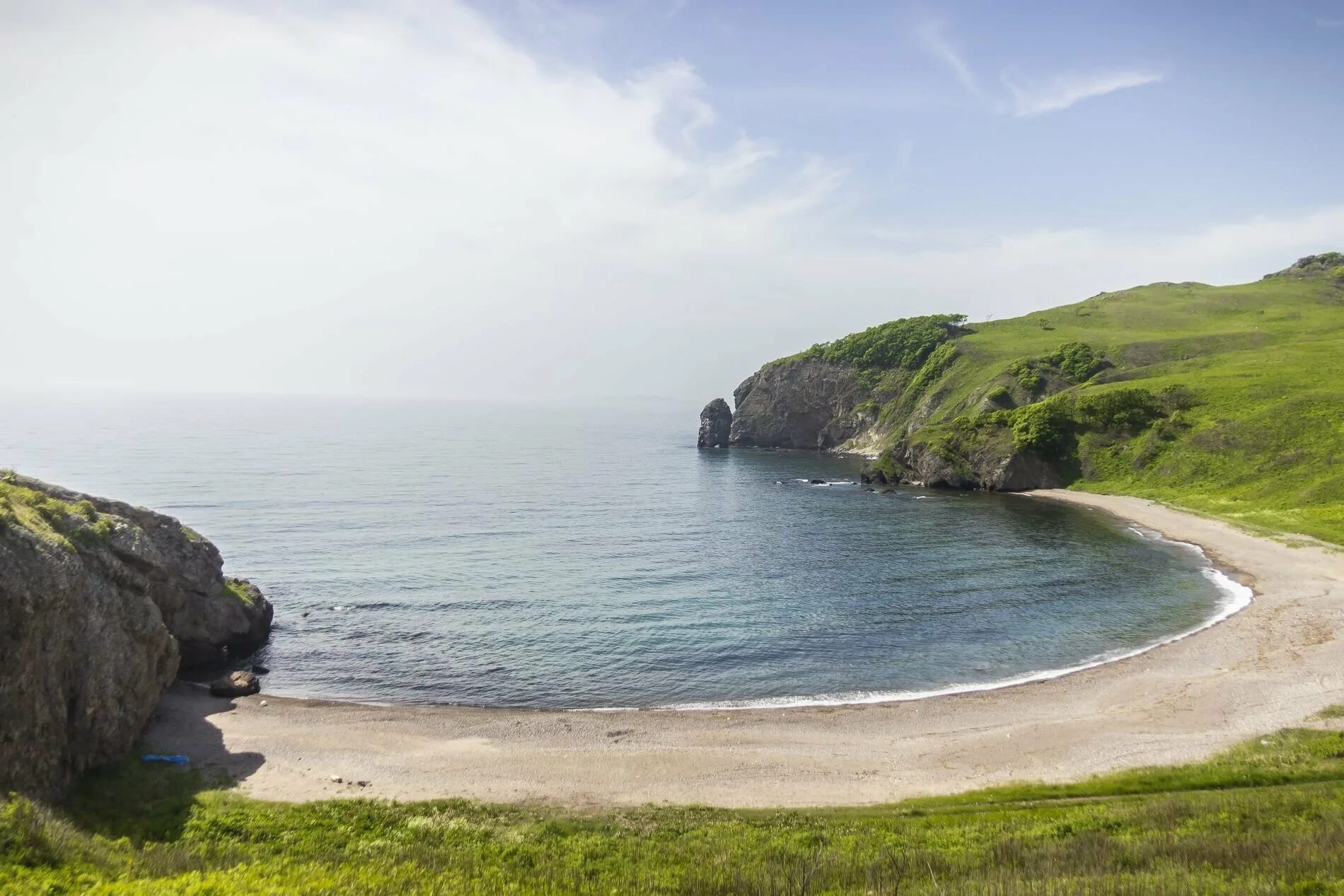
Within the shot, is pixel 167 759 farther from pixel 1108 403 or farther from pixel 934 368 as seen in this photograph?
pixel 934 368

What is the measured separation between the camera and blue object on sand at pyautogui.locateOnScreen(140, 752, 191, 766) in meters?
31.3

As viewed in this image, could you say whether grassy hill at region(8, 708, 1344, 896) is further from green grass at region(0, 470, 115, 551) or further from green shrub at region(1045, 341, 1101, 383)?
green shrub at region(1045, 341, 1101, 383)

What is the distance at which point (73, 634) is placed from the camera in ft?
97.5

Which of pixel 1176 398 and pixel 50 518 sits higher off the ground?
pixel 1176 398

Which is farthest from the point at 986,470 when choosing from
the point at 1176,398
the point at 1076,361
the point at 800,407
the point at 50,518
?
the point at 50,518

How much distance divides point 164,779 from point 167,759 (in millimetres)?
2190

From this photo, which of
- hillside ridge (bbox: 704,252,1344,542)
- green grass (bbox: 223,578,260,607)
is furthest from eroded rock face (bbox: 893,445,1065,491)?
green grass (bbox: 223,578,260,607)

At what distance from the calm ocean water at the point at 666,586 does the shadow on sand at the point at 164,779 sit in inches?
242

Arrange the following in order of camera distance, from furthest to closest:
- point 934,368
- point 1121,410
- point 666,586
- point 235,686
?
1. point 934,368
2. point 1121,410
3. point 666,586
4. point 235,686

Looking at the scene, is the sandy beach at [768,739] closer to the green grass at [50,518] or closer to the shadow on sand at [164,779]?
the shadow on sand at [164,779]

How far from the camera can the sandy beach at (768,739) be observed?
30891mm

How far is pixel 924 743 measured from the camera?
115ft

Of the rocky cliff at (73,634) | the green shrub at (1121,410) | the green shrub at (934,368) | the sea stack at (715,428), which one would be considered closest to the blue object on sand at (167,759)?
the rocky cliff at (73,634)

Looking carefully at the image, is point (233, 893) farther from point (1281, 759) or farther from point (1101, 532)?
point (1101, 532)
